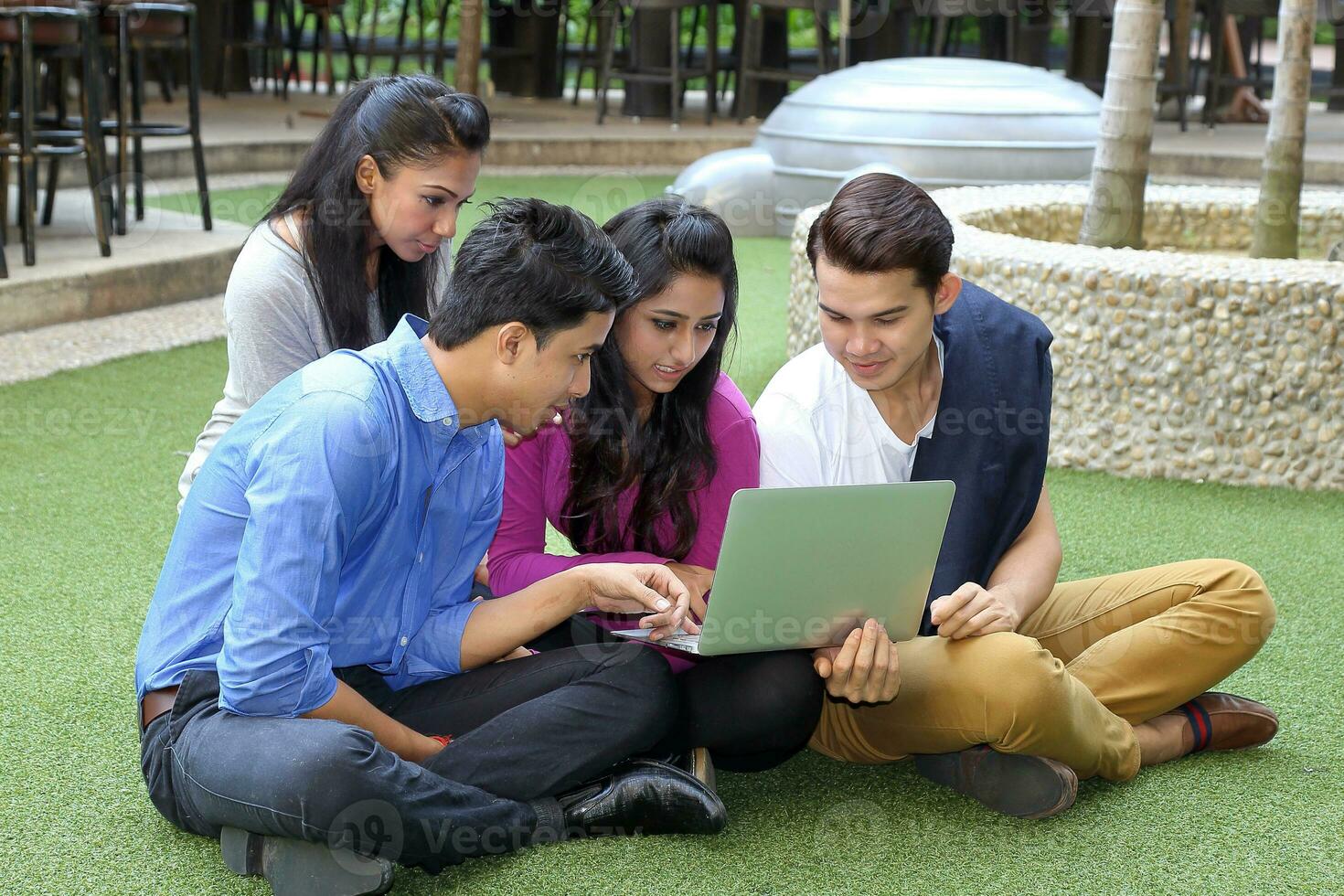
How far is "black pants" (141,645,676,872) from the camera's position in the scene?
1683 millimetres

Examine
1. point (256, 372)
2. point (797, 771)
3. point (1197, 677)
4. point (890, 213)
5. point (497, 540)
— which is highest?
point (890, 213)

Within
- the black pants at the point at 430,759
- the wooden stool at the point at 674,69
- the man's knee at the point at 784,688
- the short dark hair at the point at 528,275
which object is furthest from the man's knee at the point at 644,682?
the wooden stool at the point at 674,69

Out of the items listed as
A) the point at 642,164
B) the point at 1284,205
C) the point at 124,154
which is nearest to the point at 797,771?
the point at 1284,205

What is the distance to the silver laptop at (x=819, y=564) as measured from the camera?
1760 mm

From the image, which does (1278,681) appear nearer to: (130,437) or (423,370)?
(423,370)

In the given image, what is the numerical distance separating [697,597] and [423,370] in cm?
56

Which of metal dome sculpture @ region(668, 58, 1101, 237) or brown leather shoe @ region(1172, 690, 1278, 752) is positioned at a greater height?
metal dome sculpture @ region(668, 58, 1101, 237)

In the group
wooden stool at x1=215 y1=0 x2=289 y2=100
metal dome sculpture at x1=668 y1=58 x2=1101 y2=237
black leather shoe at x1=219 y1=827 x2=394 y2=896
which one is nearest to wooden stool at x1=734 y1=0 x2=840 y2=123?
metal dome sculpture at x1=668 y1=58 x2=1101 y2=237

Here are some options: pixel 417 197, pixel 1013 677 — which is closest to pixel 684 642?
pixel 1013 677

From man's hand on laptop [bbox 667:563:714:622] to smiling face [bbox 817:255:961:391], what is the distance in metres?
0.37

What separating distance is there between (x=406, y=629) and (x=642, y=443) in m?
0.47

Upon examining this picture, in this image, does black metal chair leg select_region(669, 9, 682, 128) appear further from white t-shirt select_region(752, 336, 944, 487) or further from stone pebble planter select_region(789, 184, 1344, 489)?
white t-shirt select_region(752, 336, 944, 487)

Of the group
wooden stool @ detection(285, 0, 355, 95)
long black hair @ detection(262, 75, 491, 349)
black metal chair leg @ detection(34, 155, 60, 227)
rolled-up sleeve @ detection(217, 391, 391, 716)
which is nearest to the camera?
rolled-up sleeve @ detection(217, 391, 391, 716)

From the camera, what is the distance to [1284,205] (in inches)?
166
